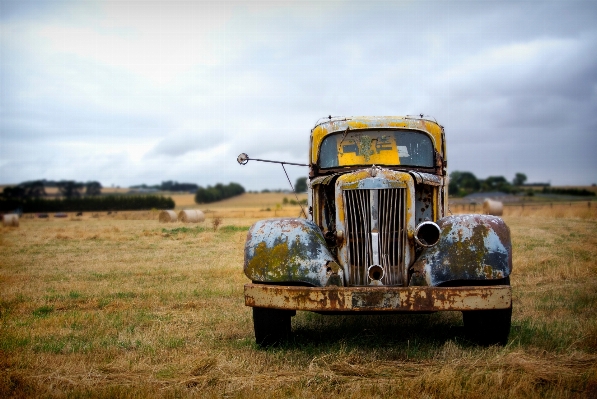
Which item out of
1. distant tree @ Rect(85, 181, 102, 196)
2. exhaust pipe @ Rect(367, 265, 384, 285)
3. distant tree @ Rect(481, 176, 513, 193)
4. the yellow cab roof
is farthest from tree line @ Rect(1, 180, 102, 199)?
exhaust pipe @ Rect(367, 265, 384, 285)

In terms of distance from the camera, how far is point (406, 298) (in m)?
5.21

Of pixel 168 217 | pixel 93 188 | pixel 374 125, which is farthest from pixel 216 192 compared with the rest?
pixel 374 125

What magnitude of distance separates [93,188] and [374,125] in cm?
8240

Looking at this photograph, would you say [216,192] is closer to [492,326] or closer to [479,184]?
[479,184]

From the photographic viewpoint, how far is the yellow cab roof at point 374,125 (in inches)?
285

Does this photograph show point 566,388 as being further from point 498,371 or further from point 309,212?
point 309,212

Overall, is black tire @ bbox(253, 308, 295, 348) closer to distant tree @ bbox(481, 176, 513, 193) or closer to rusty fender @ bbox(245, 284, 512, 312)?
rusty fender @ bbox(245, 284, 512, 312)

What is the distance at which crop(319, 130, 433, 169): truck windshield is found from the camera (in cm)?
704

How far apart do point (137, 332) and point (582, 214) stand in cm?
2850

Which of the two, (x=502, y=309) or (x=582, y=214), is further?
(x=582, y=214)

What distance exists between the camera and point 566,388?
447cm

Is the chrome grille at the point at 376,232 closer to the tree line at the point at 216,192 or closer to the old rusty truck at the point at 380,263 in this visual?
the old rusty truck at the point at 380,263

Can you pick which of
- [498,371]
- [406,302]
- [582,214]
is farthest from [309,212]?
[582,214]

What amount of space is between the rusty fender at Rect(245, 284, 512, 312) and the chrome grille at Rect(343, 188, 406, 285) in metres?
0.40
